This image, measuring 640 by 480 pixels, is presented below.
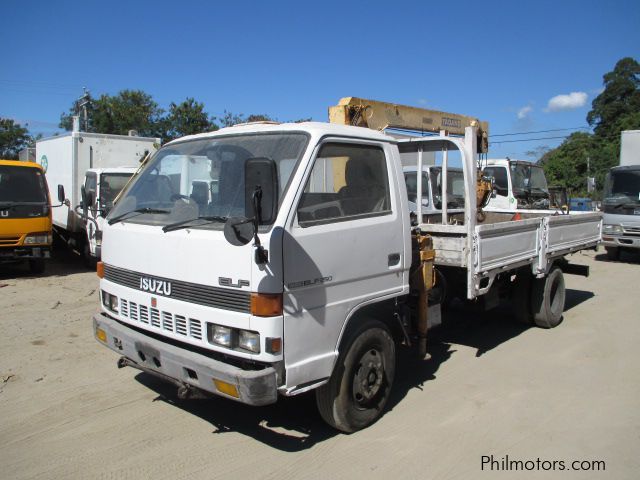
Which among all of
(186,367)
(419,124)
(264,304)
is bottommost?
(186,367)

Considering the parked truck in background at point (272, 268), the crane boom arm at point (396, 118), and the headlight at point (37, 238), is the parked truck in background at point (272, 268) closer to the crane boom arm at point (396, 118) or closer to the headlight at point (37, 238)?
the crane boom arm at point (396, 118)

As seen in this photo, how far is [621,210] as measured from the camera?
13.4 metres

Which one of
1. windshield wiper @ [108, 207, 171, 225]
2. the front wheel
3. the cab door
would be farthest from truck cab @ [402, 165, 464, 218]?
windshield wiper @ [108, 207, 171, 225]

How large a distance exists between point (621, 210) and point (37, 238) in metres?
13.8

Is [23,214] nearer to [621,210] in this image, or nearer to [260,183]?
[260,183]

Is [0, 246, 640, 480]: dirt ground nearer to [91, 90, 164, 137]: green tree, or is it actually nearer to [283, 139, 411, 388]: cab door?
[283, 139, 411, 388]: cab door

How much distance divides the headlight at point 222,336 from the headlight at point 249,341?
68mm

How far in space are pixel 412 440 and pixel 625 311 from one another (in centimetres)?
586

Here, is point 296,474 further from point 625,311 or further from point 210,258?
point 625,311

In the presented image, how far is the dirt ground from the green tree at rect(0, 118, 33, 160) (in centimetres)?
3599

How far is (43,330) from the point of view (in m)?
6.58

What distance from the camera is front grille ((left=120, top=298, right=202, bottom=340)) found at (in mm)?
3469

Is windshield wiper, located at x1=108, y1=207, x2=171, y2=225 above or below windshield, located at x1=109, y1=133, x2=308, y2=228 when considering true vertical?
below

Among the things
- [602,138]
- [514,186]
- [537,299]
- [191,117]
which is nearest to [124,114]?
[191,117]
